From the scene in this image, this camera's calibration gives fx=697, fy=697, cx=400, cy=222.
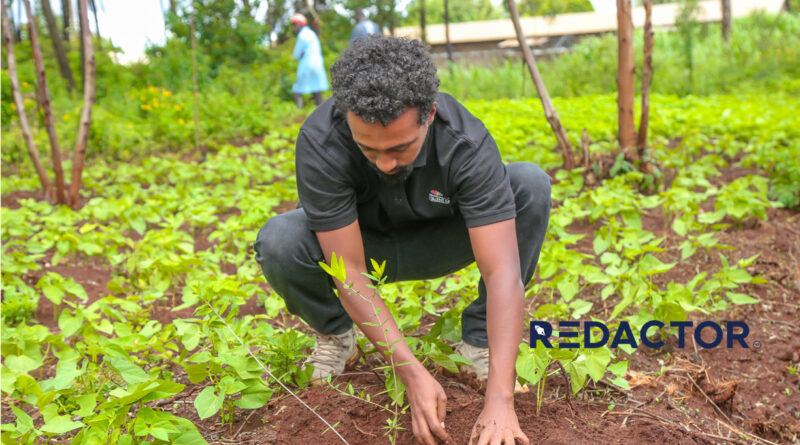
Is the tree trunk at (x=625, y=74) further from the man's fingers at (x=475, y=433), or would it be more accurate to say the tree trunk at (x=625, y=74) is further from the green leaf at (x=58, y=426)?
the green leaf at (x=58, y=426)

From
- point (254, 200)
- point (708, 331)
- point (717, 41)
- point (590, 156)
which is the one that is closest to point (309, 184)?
point (708, 331)

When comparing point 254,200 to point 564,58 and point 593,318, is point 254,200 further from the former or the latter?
point 564,58

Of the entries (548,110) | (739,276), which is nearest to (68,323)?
(739,276)

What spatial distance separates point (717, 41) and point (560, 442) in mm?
11023

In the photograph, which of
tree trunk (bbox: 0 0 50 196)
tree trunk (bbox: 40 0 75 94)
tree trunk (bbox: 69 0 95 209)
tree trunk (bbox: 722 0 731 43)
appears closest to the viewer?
tree trunk (bbox: 0 0 50 196)

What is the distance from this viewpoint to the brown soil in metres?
1.69

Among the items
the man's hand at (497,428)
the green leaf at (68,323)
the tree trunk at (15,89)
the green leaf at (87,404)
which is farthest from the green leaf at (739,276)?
the tree trunk at (15,89)

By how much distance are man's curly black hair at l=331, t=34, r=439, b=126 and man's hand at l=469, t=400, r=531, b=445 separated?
63 cm

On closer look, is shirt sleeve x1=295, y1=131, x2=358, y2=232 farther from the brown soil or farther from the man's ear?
the brown soil

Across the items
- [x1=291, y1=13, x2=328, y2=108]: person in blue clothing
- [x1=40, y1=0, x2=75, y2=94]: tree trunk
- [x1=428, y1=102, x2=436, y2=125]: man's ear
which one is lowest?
[x1=428, y1=102, x2=436, y2=125]: man's ear

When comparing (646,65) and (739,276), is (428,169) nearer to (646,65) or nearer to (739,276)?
(739,276)

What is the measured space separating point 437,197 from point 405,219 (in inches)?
5.9

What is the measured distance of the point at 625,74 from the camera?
4164 mm

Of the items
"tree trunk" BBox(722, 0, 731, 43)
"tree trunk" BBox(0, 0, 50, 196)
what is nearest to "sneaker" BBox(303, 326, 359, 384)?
"tree trunk" BBox(0, 0, 50, 196)
